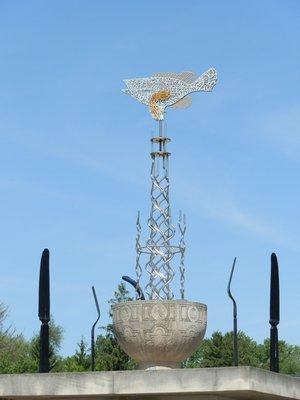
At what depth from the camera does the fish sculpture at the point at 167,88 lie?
53.6 feet

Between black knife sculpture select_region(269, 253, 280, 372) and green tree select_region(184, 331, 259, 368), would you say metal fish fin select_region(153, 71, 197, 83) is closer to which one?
black knife sculpture select_region(269, 253, 280, 372)

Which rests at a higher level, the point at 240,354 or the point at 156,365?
the point at 240,354

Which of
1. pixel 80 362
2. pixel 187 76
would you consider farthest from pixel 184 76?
pixel 80 362

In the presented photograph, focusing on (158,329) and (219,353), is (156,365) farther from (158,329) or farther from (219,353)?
(219,353)

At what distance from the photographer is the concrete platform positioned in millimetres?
12961

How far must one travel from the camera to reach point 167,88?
53.8ft

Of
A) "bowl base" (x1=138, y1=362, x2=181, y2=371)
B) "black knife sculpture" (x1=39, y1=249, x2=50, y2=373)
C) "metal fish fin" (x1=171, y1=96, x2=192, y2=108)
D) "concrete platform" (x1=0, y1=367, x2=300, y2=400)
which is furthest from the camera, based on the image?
"metal fish fin" (x1=171, y1=96, x2=192, y2=108)

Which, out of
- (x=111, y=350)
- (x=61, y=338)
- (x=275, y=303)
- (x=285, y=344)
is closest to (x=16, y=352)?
(x=61, y=338)

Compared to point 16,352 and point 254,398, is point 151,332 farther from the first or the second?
point 16,352

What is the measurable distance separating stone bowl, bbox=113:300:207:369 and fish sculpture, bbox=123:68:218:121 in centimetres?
315

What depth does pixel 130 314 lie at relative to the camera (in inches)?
571

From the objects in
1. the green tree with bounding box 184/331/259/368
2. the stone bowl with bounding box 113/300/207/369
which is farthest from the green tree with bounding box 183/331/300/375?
the stone bowl with bounding box 113/300/207/369

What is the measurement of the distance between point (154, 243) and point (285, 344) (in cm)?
5420

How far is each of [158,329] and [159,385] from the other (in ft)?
3.87
